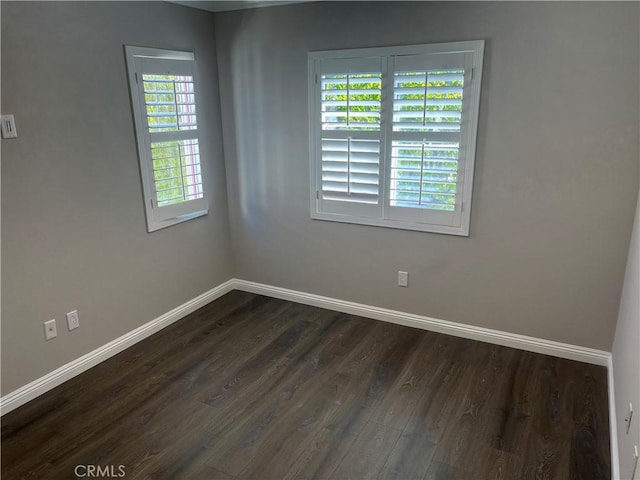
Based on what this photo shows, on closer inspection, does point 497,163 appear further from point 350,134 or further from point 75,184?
point 75,184

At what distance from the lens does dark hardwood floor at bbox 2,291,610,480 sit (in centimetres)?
213

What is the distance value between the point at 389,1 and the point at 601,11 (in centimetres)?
120

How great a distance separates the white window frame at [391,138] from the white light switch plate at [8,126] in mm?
1841

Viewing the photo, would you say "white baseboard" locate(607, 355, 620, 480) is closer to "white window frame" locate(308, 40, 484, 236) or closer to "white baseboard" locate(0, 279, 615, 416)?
"white baseboard" locate(0, 279, 615, 416)

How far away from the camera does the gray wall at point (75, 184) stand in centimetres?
236

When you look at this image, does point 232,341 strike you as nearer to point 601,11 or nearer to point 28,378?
point 28,378

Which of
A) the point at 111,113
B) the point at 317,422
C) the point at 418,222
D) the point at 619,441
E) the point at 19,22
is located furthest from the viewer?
the point at 418,222

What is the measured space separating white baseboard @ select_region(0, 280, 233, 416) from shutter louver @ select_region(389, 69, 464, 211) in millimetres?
1876

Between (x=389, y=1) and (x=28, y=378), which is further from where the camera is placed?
(x=389, y=1)

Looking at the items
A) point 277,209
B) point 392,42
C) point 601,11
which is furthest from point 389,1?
point 277,209

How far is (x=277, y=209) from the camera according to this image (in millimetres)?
3711

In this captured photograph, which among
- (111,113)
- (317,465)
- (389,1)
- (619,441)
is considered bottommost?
(317,465)

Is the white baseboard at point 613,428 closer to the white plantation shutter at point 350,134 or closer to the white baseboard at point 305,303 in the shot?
the white baseboard at point 305,303

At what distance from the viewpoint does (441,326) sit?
129 inches
